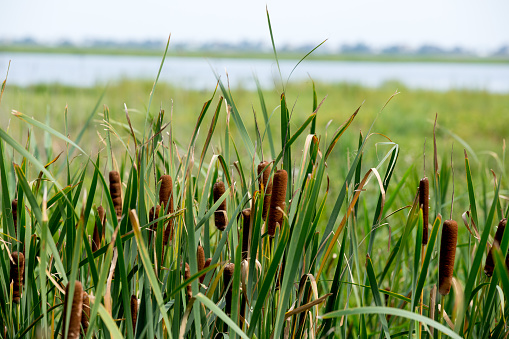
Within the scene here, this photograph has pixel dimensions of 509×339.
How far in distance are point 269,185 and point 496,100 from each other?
13.8 metres

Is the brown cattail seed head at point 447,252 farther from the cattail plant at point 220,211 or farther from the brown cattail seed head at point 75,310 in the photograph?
the brown cattail seed head at point 75,310

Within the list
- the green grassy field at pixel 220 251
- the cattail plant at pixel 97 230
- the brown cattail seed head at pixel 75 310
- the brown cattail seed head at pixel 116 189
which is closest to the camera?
the brown cattail seed head at pixel 75 310

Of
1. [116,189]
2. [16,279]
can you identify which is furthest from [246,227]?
[16,279]

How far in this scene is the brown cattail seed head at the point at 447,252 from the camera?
0.81 m

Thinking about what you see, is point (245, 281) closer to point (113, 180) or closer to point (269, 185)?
point (269, 185)

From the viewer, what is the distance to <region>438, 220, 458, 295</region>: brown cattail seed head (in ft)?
2.67

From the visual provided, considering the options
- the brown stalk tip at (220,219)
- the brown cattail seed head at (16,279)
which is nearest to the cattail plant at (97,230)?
the brown cattail seed head at (16,279)

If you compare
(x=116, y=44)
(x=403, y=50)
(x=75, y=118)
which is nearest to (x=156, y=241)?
(x=75, y=118)

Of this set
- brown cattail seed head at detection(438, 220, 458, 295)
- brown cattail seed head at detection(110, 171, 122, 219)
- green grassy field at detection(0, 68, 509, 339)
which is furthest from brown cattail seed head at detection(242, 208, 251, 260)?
brown cattail seed head at detection(438, 220, 458, 295)

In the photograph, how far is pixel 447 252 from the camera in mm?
822

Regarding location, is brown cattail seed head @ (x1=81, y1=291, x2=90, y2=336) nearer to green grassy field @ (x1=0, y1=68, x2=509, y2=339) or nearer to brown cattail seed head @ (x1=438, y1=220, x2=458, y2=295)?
green grassy field @ (x1=0, y1=68, x2=509, y2=339)

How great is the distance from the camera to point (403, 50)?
87.5 meters

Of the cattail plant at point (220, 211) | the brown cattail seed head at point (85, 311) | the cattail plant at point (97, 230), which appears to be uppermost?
the cattail plant at point (220, 211)

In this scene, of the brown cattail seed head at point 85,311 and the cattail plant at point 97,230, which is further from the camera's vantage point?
the cattail plant at point 97,230
